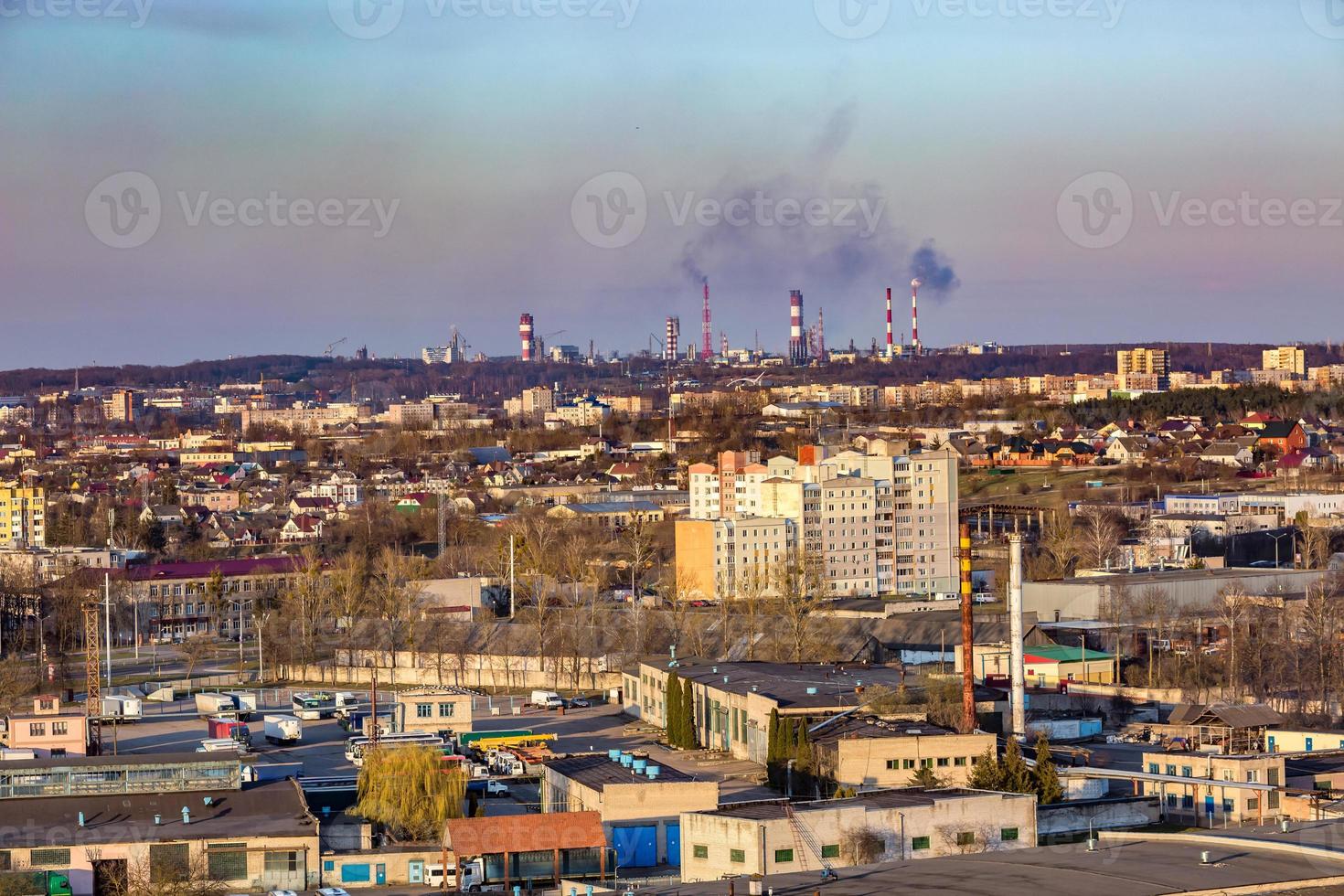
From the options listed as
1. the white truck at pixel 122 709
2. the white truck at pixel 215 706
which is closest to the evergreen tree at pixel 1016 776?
the white truck at pixel 215 706

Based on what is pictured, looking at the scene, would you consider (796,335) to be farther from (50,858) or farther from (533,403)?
(50,858)

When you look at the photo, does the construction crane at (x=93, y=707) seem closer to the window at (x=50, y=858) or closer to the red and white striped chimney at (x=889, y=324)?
the window at (x=50, y=858)

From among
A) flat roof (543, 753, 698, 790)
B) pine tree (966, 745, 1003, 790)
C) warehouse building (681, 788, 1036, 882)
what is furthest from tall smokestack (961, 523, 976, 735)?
warehouse building (681, 788, 1036, 882)

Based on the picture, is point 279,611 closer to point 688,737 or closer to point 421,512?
point 688,737

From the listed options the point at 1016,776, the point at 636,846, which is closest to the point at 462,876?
the point at 636,846

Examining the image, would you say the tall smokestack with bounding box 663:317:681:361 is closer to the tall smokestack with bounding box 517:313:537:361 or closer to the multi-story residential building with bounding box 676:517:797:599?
the tall smokestack with bounding box 517:313:537:361

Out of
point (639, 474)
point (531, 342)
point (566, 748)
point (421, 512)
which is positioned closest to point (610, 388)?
point (531, 342)

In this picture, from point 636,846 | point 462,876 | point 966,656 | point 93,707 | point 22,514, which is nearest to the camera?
point 462,876
